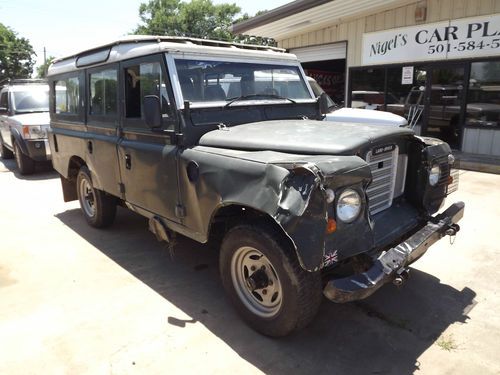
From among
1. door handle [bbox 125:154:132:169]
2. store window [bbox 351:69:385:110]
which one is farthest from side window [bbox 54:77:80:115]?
store window [bbox 351:69:385:110]

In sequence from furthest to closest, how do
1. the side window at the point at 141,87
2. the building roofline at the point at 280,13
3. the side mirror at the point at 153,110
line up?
the building roofline at the point at 280,13 → the side window at the point at 141,87 → the side mirror at the point at 153,110

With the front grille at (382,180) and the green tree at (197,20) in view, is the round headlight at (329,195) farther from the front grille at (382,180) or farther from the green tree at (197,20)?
the green tree at (197,20)

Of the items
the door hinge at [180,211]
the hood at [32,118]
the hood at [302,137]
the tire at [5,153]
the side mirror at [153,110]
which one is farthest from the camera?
the tire at [5,153]

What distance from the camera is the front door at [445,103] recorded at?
10.2 meters

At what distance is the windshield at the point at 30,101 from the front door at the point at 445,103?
9.66 metres

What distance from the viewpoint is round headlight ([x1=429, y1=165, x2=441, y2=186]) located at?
3600mm

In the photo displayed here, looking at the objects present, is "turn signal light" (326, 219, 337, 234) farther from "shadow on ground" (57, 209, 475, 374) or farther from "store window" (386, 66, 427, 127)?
"store window" (386, 66, 427, 127)

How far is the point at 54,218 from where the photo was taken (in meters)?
6.22

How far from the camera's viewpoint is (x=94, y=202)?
5.37 m

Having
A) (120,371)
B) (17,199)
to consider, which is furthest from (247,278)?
(17,199)

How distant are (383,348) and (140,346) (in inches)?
68.1

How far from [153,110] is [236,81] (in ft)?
3.12

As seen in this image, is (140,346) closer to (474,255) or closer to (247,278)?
(247,278)

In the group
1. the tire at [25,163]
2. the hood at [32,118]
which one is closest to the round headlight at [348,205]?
the hood at [32,118]
